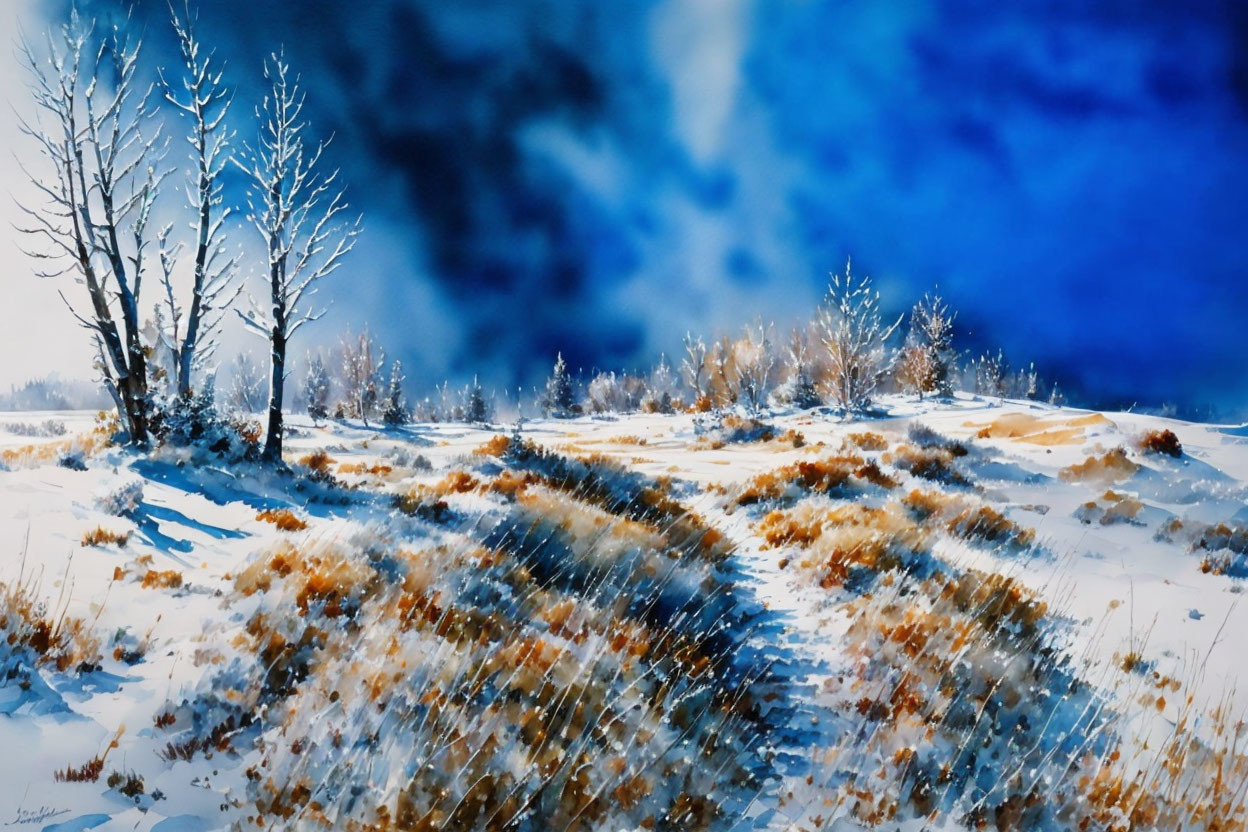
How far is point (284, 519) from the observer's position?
7.54 metres

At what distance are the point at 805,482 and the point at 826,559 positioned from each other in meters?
4.21

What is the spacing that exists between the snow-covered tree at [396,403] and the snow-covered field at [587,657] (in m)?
28.0

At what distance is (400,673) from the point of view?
432 cm

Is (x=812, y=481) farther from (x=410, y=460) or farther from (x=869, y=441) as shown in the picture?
(x=410, y=460)

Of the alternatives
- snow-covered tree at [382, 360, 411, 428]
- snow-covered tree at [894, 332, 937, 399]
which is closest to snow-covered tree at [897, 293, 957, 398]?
snow-covered tree at [894, 332, 937, 399]

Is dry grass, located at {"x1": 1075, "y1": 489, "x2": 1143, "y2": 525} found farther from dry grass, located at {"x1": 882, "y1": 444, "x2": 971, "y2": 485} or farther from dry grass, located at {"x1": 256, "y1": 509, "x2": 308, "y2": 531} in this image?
dry grass, located at {"x1": 256, "y1": 509, "x2": 308, "y2": 531}

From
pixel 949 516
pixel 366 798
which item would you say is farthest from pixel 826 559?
pixel 366 798

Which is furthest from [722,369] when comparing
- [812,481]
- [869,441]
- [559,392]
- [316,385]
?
[812,481]

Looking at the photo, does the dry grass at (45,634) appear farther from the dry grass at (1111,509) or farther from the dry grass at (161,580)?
the dry grass at (1111,509)

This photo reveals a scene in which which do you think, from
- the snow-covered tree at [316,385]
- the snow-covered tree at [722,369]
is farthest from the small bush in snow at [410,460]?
the snow-covered tree at [722,369]

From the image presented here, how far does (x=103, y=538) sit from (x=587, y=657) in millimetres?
4396

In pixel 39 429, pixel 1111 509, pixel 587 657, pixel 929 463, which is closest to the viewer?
pixel 587 657

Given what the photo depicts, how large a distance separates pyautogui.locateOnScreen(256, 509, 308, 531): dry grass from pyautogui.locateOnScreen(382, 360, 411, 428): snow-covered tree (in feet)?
99.7

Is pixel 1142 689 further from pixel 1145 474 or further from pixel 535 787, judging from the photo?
pixel 1145 474
